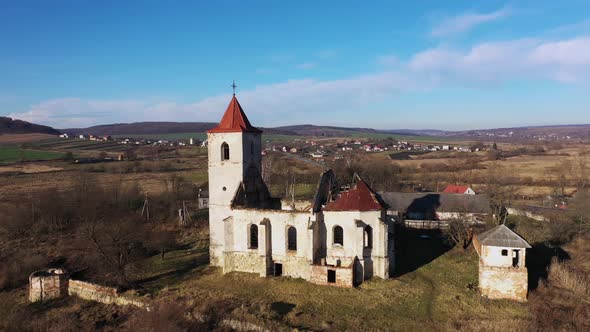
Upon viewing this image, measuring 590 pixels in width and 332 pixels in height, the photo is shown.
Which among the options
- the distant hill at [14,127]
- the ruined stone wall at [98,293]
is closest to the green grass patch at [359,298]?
the ruined stone wall at [98,293]

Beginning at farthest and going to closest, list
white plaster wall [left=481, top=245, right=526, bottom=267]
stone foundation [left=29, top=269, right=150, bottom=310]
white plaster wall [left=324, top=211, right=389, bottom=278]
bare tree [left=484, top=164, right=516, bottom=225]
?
bare tree [left=484, top=164, right=516, bottom=225], white plaster wall [left=324, top=211, right=389, bottom=278], stone foundation [left=29, top=269, right=150, bottom=310], white plaster wall [left=481, top=245, right=526, bottom=267]

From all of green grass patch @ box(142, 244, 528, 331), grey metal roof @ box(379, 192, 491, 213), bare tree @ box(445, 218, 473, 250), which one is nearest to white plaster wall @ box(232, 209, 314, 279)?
green grass patch @ box(142, 244, 528, 331)

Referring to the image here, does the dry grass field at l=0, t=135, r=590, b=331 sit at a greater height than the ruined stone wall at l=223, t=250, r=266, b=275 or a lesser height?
lesser

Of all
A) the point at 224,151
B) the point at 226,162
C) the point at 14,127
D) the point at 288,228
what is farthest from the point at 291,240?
the point at 14,127

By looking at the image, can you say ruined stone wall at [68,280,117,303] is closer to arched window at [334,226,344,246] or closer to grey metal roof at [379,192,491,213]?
arched window at [334,226,344,246]

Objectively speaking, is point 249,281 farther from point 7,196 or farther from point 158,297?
point 7,196
